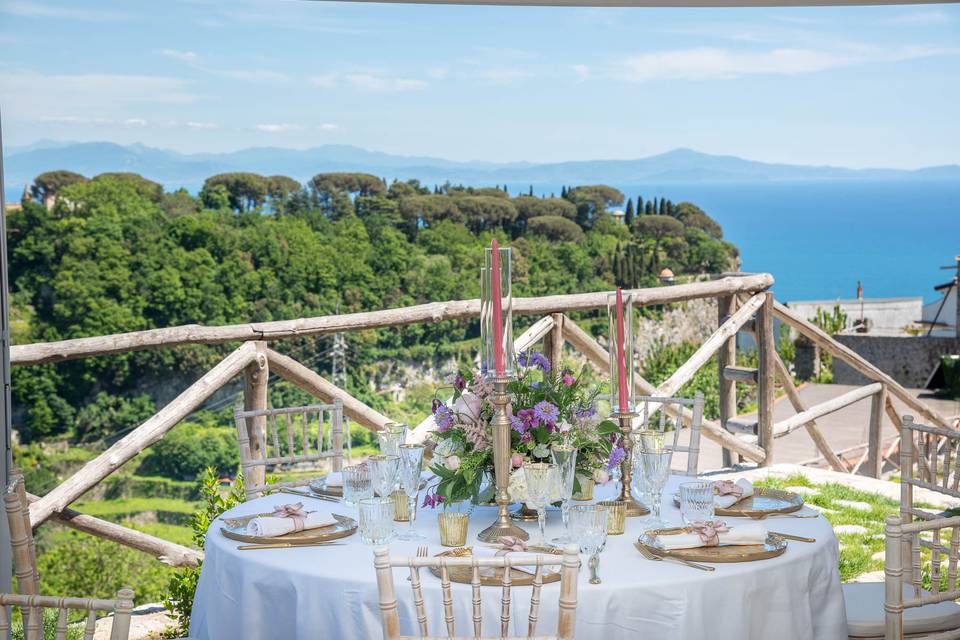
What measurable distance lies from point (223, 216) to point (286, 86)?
6.04 meters

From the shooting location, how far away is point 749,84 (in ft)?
121

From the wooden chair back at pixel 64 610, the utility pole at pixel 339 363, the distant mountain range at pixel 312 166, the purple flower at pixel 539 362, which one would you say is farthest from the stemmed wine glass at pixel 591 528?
the distant mountain range at pixel 312 166

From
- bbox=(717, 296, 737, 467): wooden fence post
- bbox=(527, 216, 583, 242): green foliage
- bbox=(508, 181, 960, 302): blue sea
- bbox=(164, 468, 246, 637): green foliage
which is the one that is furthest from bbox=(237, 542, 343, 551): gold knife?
bbox=(508, 181, 960, 302): blue sea

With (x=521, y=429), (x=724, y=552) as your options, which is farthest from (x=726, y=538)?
(x=521, y=429)

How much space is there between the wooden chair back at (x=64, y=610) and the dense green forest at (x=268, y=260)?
18646 mm

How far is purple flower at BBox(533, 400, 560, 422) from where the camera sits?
1736 millimetres

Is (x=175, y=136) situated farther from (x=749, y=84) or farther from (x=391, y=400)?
(x=749, y=84)

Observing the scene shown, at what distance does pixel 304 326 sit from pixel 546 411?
1.67 metres

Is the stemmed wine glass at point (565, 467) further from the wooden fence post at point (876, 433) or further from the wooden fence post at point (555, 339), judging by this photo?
the wooden fence post at point (876, 433)

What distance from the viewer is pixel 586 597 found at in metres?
1.51

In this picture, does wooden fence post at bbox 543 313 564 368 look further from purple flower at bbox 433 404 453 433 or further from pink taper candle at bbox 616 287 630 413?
purple flower at bbox 433 404 453 433

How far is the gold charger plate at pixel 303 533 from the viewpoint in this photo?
1763 mm

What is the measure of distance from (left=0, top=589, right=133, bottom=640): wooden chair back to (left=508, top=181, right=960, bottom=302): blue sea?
4103 centimetres

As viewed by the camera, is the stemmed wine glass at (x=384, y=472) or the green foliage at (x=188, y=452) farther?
the green foliage at (x=188, y=452)
